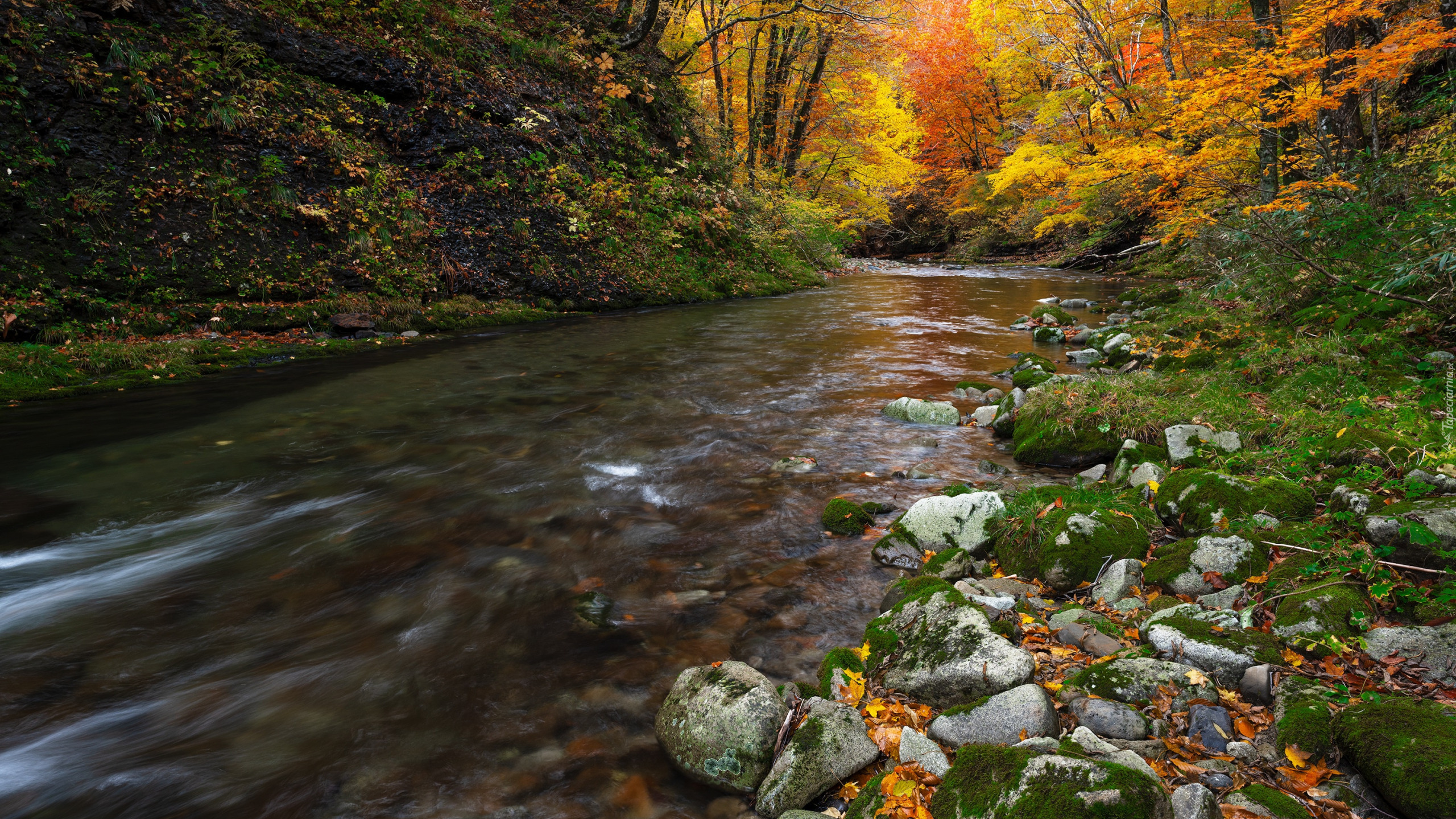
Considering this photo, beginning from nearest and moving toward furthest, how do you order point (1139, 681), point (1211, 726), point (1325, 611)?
point (1211, 726), point (1139, 681), point (1325, 611)

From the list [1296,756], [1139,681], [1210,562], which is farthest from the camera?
[1210,562]

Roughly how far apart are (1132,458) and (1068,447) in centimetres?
69

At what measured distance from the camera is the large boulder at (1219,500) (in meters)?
3.50

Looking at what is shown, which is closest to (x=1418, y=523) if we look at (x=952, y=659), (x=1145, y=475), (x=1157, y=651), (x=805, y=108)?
(x=1157, y=651)

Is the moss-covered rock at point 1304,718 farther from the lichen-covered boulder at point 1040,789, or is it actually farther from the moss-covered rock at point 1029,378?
the moss-covered rock at point 1029,378

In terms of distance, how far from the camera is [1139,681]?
2.40 m

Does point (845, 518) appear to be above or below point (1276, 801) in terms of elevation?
below

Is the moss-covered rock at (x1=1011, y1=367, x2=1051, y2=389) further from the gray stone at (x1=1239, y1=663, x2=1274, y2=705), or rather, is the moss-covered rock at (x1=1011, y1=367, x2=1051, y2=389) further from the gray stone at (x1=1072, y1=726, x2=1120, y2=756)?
the gray stone at (x1=1072, y1=726, x2=1120, y2=756)

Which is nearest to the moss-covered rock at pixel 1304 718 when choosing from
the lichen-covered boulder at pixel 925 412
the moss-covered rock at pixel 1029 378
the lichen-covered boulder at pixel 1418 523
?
the lichen-covered boulder at pixel 1418 523

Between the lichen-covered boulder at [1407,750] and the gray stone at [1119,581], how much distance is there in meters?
1.21

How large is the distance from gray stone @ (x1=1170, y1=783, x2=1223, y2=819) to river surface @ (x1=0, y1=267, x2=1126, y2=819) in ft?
4.94

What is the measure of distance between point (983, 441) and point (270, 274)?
970 cm

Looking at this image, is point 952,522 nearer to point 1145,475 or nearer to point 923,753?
point 1145,475

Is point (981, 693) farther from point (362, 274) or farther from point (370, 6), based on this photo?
point (370, 6)
